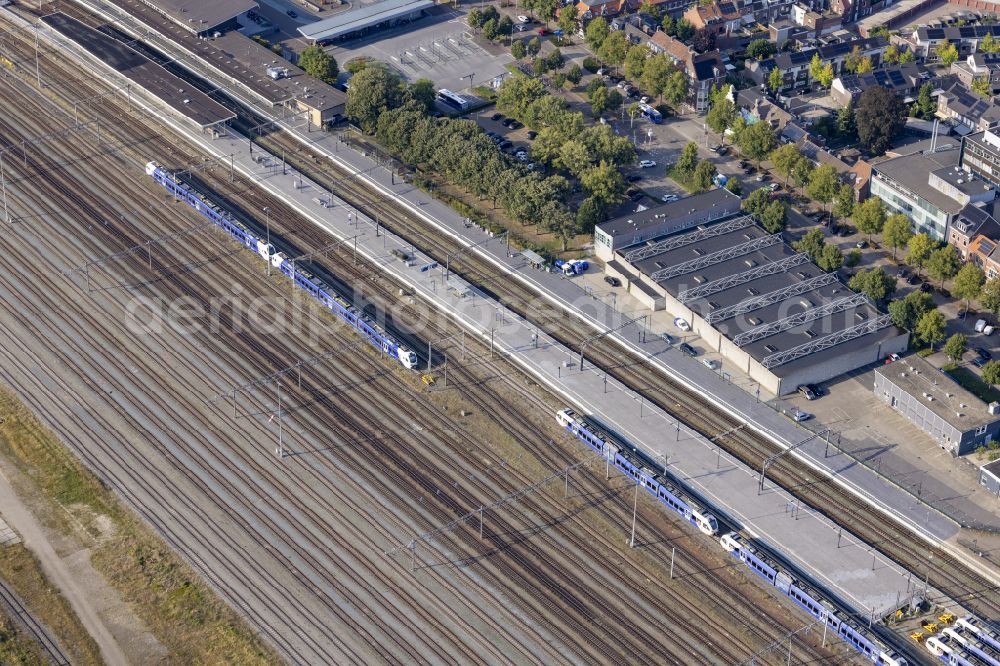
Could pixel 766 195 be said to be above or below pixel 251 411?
above

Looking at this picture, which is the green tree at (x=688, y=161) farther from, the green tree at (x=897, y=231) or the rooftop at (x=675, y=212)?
the green tree at (x=897, y=231)

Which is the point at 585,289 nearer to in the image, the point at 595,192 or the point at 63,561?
the point at 595,192

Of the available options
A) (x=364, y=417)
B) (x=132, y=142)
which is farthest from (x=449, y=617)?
(x=132, y=142)

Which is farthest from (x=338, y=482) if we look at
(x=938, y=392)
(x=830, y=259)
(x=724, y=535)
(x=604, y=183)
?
(x=830, y=259)

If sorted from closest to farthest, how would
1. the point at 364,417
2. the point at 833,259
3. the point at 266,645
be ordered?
the point at 266,645 < the point at 364,417 < the point at 833,259

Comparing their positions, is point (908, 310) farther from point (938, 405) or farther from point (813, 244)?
point (813, 244)

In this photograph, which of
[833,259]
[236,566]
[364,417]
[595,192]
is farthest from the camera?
[595,192]
